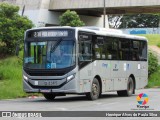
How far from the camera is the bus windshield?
65.9ft

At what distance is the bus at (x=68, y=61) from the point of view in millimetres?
20047

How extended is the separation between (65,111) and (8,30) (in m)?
22.6

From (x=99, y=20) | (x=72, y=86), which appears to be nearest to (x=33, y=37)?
(x=72, y=86)

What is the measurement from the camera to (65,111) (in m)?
16.0

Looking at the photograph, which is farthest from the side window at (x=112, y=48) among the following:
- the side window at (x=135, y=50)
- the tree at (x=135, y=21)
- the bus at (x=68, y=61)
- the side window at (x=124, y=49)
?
the tree at (x=135, y=21)

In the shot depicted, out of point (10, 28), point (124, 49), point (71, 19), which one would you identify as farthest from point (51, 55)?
point (71, 19)

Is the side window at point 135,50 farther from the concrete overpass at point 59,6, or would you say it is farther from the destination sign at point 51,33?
the concrete overpass at point 59,6

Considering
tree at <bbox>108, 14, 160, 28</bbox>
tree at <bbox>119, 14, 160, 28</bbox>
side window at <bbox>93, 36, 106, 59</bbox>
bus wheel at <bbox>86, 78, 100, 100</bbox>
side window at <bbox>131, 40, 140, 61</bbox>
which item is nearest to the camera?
bus wheel at <bbox>86, 78, 100, 100</bbox>

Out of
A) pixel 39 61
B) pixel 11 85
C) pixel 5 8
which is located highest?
pixel 5 8

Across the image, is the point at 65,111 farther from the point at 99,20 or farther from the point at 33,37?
the point at 99,20

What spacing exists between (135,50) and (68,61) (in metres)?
6.31

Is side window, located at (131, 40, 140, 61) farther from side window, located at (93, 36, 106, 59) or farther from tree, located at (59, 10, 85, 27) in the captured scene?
tree, located at (59, 10, 85, 27)

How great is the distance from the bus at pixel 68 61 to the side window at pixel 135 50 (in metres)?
2.34

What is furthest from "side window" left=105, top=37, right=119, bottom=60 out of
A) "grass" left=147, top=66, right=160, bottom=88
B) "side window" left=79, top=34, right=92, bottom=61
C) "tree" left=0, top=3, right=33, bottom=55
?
"tree" left=0, top=3, right=33, bottom=55
